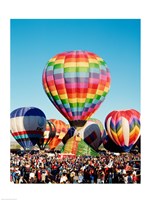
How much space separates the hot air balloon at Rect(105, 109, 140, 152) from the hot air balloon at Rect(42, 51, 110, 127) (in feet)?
6.50

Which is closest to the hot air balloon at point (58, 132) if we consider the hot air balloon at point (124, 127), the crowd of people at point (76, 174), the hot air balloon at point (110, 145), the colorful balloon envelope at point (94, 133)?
the colorful balloon envelope at point (94, 133)

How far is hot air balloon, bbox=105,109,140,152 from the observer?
1458 cm

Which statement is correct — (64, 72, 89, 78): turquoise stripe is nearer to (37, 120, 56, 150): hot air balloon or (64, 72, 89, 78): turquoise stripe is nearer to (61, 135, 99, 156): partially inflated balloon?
(61, 135, 99, 156): partially inflated balloon

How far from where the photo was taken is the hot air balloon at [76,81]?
12.4 meters

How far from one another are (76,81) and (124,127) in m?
3.32

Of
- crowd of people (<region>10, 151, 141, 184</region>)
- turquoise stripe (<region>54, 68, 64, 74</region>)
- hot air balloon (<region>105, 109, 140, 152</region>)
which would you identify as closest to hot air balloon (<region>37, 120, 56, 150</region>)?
hot air balloon (<region>105, 109, 140, 152</region>)

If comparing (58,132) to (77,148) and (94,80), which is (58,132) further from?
(94,80)

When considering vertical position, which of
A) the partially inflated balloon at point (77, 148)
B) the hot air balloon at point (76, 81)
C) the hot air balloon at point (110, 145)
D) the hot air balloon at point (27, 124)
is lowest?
the hot air balloon at point (110, 145)

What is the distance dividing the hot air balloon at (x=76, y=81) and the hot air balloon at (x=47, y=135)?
4.61 metres

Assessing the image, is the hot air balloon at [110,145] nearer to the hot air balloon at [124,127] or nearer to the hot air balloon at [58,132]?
the hot air balloon at [124,127]

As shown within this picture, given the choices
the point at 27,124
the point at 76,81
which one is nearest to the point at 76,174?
the point at 76,81
